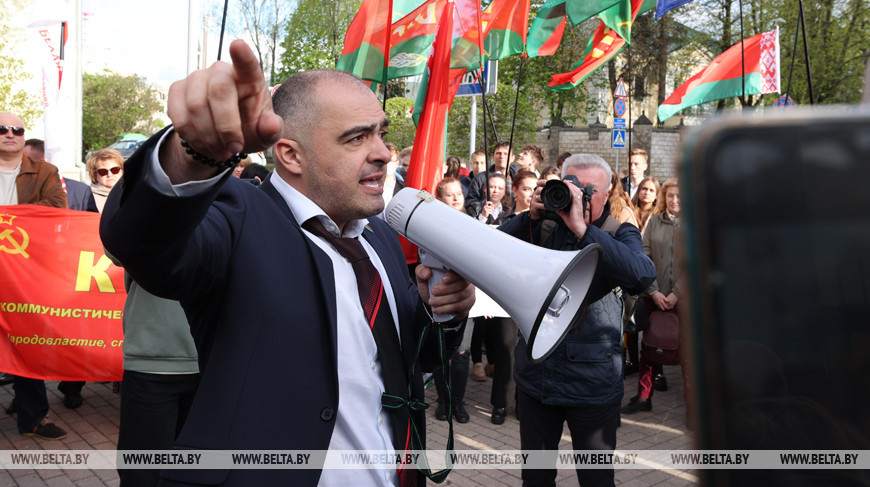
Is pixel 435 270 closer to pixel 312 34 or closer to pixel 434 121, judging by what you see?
pixel 434 121

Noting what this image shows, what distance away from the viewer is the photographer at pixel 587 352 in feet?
10.2

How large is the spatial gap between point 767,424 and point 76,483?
4.62m

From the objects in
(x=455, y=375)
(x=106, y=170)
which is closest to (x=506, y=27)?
(x=455, y=375)

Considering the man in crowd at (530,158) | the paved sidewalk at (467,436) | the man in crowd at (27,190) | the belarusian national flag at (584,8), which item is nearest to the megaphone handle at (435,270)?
the paved sidewalk at (467,436)

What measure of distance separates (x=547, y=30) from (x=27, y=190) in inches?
235

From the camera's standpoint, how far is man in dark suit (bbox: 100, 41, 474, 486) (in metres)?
0.99

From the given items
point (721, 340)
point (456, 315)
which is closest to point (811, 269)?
point (721, 340)

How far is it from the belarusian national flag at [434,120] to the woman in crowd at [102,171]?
2358mm

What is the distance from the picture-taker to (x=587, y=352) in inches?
127

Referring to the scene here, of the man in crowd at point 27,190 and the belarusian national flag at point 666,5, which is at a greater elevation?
the belarusian national flag at point 666,5

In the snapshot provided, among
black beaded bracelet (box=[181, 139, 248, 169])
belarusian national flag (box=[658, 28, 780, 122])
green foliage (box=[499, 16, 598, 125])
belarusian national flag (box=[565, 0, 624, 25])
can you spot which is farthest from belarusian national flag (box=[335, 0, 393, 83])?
green foliage (box=[499, 16, 598, 125])

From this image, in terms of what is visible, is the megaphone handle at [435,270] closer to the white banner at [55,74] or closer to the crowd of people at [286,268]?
the crowd of people at [286,268]

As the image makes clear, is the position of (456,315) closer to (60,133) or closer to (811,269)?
(811,269)

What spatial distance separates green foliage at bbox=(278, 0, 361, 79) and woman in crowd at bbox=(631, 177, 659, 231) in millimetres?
17396
